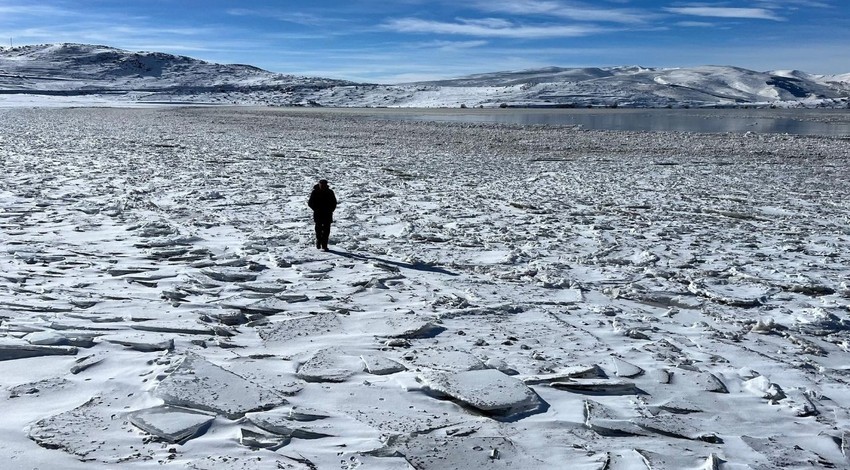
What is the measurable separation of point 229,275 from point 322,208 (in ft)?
5.33

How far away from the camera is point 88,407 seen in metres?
4.44

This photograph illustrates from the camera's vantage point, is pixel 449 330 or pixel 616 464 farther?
pixel 449 330

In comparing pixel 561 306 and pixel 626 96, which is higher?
pixel 626 96

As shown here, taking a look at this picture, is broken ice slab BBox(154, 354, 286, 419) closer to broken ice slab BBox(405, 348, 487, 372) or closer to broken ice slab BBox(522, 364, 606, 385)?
broken ice slab BBox(405, 348, 487, 372)

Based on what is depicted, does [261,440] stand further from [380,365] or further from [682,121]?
[682,121]

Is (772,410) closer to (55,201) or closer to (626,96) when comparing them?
(55,201)

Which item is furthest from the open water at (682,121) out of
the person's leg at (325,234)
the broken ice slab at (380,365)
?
the broken ice slab at (380,365)

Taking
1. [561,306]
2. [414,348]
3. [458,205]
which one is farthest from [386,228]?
[414,348]

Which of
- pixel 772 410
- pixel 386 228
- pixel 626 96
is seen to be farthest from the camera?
pixel 626 96

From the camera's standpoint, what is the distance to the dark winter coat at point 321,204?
882cm

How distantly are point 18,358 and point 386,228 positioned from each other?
20.1 feet

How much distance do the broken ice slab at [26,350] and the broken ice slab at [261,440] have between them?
192 centimetres

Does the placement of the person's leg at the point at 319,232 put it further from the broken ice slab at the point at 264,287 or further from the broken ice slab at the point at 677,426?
Result: the broken ice slab at the point at 677,426

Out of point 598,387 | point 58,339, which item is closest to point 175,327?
point 58,339
